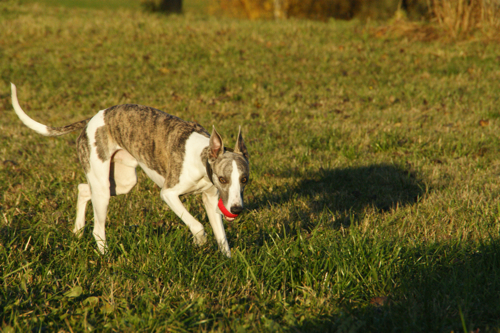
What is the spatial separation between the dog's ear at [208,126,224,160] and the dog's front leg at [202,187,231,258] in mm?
552

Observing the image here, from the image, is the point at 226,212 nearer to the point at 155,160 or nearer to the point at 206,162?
the point at 206,162

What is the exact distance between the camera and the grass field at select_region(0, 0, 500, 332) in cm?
321

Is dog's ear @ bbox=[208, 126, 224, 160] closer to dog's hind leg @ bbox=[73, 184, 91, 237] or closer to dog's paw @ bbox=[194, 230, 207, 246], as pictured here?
dog's paw @ bbox=[194, 230, 207, 246]

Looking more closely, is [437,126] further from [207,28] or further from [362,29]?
[207,28]

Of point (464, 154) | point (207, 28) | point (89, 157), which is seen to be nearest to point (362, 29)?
point (207, 28)

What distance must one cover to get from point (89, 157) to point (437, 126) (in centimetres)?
624

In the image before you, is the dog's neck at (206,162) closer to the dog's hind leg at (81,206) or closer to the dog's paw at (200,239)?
the dog's paw at (200,239)

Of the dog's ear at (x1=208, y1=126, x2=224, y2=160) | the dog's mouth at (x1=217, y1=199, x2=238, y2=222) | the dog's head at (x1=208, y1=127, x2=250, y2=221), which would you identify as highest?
the dog's ear at (x1=208, y1=126, x2=224, y2=160)

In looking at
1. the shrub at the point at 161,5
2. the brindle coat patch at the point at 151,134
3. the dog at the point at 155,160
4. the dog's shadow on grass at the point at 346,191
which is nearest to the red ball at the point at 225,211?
the dog at the point at 155,160

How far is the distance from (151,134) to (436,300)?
296 centimetres

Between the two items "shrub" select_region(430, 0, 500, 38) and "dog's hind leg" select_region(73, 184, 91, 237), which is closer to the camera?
"dog's hind leg" select_region(73, 184, 91, 237)

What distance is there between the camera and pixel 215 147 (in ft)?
12.8

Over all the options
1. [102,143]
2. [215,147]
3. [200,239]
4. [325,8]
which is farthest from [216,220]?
[325,8]

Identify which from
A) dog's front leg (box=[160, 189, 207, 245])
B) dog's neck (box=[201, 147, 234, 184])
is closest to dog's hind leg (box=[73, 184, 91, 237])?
dog's front leg (box=[160, 189, 207, 245])
